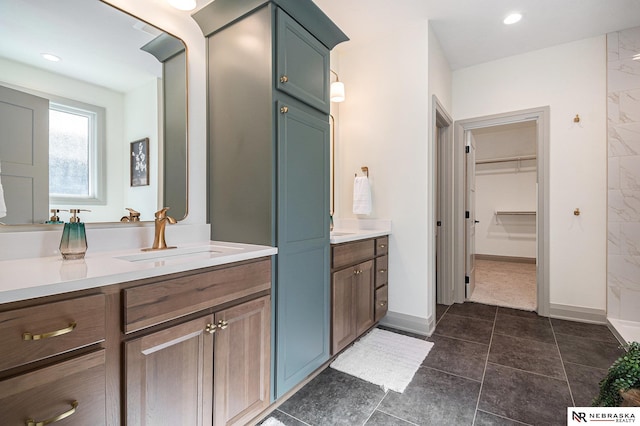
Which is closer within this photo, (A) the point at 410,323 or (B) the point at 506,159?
(A) the point at 410,323

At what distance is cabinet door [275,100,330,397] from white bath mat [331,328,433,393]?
30 cm

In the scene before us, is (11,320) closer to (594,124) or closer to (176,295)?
(176,295)

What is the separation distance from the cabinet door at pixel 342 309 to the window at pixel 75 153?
1.43 metres

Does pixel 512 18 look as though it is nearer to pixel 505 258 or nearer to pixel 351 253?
pixel 351 253

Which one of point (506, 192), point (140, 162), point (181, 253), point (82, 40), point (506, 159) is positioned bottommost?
point (181, 253)

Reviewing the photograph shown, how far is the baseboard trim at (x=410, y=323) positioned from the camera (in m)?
2.49

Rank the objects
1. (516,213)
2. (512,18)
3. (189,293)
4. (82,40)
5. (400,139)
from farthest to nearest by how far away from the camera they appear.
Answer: (516,213) → (400,139) → (512,18) → (82,40) → (189,293)

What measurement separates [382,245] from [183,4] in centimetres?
217

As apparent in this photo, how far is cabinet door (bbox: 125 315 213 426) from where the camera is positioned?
94 cm

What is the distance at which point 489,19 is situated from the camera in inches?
97.2

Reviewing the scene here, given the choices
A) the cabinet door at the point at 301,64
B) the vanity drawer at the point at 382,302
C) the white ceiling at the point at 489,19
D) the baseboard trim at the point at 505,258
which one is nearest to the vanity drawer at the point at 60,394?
the cabinet door at the point at 301,64

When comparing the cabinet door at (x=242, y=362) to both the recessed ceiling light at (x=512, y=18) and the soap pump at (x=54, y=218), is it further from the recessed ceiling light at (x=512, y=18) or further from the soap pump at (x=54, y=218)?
the recessed ceiling light at (x=512, y=18)

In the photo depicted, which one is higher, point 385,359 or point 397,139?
point 397,139

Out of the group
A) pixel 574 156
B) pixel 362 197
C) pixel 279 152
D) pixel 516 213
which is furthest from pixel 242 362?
pixel 516 213
